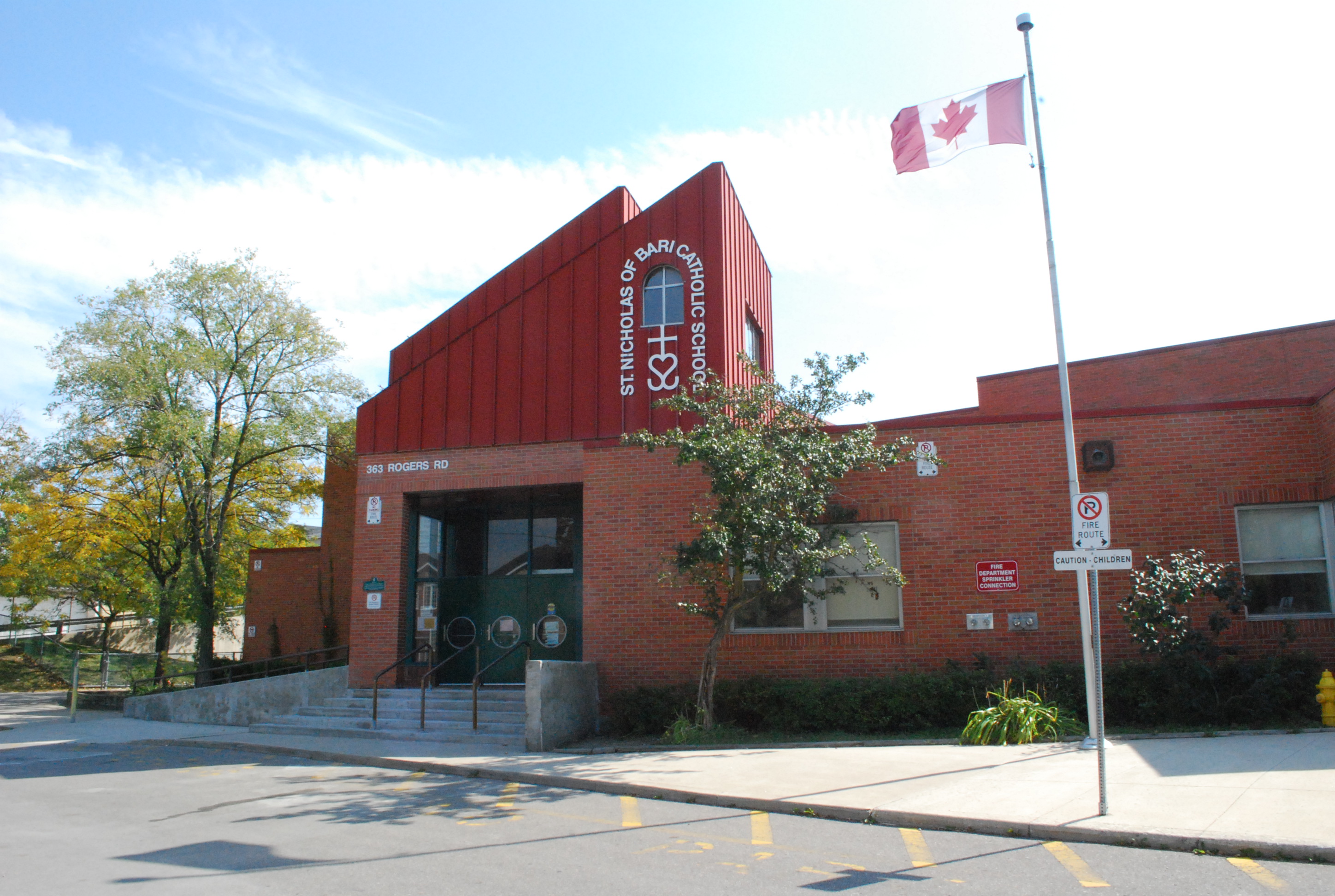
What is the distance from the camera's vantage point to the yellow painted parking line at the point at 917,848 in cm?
673

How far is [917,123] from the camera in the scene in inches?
495

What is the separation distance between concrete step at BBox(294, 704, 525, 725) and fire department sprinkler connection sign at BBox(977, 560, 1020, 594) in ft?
23.7

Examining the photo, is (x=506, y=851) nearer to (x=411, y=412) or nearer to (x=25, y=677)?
(x=411, y=412)

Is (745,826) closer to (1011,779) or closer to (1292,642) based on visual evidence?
(1011,779)

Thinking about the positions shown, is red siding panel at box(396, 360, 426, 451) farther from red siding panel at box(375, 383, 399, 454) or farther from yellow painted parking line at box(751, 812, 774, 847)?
yellow painted parking line at box(751, 812, 774, 847)

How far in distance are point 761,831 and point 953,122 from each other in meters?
9.18

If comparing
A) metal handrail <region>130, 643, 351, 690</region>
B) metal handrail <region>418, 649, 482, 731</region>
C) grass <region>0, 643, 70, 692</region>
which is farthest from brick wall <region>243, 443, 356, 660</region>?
grass <region>0, 643, 70, 692</region>

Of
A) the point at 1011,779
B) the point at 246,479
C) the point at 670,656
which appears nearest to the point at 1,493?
the point at 246,479

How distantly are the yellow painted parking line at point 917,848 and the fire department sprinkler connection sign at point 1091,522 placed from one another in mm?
3135

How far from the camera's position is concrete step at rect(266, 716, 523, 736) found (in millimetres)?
14250

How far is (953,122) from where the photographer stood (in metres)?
12.3

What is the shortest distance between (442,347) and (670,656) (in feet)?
24.6

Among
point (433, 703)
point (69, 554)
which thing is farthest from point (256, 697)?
point (69, 554)

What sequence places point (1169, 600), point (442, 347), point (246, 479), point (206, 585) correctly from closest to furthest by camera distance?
1. point (1169, 600)
2. point (442, 347)
3. point (206, 585)
4. point (246, 479)
